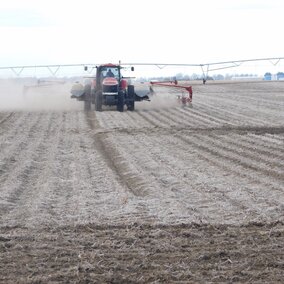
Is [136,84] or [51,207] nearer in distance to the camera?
[51,207]

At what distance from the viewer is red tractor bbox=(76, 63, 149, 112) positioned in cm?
3061

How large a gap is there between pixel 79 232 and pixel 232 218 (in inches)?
80.4

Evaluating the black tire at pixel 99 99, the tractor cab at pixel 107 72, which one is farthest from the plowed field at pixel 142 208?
the tractor cab at pixel 107 72

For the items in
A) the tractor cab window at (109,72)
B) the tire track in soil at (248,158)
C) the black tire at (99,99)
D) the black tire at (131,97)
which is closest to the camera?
the tire track in soil at (248,158)

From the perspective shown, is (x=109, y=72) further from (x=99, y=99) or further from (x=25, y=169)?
(x=25, y=169)

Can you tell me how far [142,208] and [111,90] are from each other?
21331mm

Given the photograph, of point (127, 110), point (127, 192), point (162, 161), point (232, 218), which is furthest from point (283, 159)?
point (127, 110)

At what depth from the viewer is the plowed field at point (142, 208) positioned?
6.61 metres

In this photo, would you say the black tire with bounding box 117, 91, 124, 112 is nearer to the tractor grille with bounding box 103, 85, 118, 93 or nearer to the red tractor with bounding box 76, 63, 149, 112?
the red tractor with bounding box 76, 63, 149, 112

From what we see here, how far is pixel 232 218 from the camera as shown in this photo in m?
8.80

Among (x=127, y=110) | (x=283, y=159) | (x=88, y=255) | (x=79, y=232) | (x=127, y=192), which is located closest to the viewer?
(x=88, y=255)

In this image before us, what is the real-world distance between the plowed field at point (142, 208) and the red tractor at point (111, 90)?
392 inches

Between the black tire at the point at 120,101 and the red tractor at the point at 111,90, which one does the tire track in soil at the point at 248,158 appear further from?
the red tractor at the point at 111,90

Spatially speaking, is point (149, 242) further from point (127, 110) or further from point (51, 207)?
point (127, 110)
